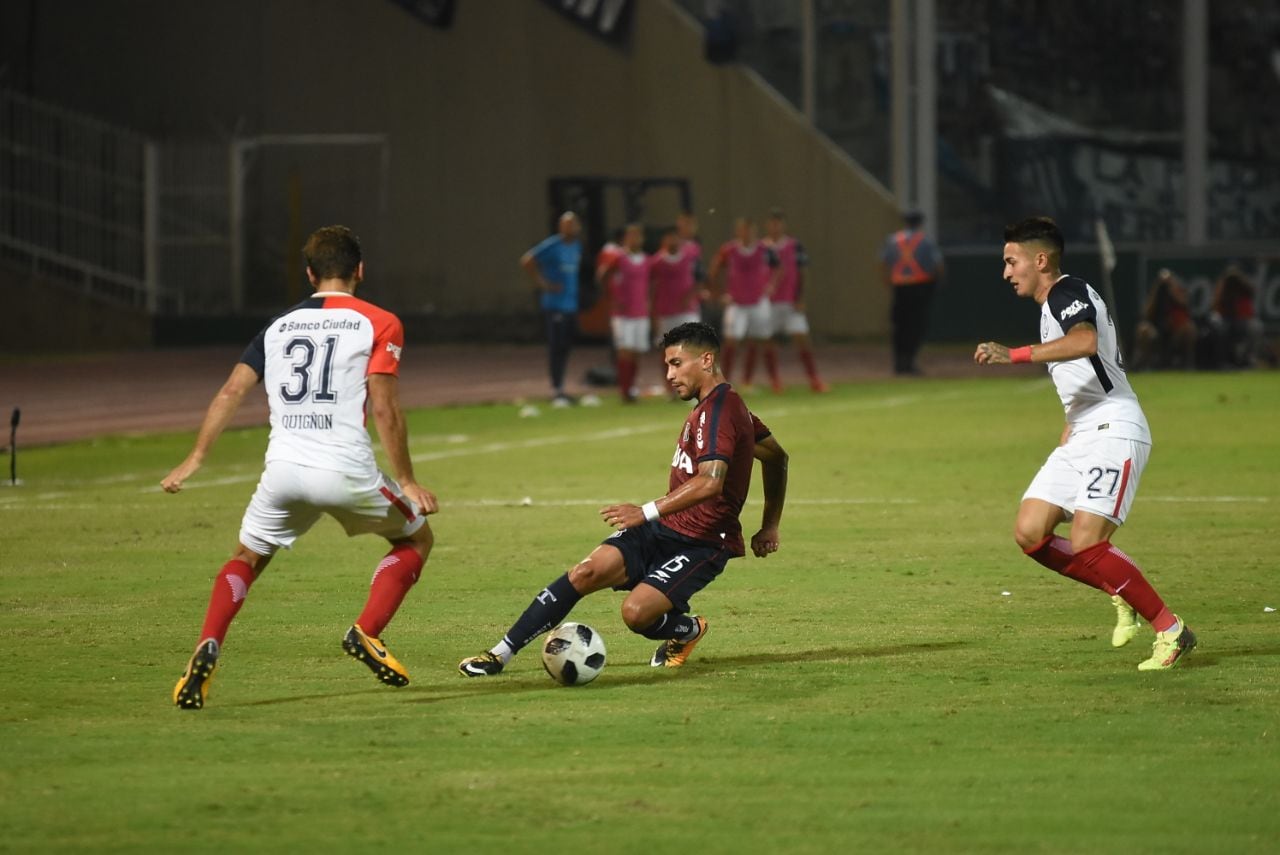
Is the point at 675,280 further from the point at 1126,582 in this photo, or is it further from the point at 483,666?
the point at 483,666

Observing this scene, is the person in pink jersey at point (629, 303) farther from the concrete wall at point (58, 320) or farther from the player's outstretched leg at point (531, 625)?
the player's outstretched leg at point (531, 625)

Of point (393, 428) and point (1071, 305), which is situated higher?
point (1071, 305)

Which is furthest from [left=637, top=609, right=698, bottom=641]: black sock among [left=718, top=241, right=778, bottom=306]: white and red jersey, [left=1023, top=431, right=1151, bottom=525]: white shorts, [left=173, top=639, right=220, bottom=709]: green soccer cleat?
[left=718, top=241, right=778, bottom=306]: white and red jersey

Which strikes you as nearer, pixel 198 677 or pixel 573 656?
pixel 198 677

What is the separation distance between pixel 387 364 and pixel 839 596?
372 centimetres

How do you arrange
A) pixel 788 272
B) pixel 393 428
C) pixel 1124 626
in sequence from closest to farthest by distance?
pixel 393 428
pixel 1124 626
pixel 788 272

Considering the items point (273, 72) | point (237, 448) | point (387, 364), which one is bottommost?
point (237, 448)

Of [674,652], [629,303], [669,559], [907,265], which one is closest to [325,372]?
[669,559]

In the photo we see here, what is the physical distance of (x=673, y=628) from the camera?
863 cm

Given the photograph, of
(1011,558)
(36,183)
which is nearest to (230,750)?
(1011,558)

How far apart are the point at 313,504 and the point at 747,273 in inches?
766

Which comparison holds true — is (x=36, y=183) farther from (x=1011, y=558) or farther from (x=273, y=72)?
(x=1011, y=558)

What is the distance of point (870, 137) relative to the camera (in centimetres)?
3772

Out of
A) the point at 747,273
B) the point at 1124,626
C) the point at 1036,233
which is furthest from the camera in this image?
the point at 747,273
